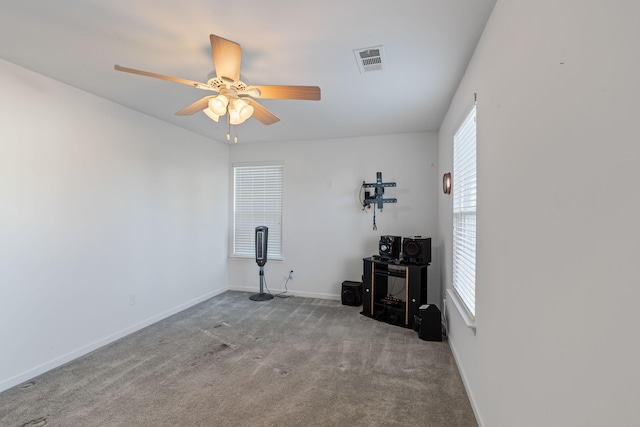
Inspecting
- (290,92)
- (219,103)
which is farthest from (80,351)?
(290,92)

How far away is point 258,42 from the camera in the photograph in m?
2.07

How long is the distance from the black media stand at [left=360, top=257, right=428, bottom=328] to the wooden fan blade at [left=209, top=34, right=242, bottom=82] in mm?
2915

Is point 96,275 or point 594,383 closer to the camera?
point 594,383

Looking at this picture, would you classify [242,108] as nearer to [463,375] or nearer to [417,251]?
[417,251]

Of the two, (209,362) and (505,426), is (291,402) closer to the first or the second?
(209,362)

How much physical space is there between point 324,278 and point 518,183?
383cm

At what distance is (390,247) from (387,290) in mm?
734

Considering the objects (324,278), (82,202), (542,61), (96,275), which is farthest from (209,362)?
(542,61)

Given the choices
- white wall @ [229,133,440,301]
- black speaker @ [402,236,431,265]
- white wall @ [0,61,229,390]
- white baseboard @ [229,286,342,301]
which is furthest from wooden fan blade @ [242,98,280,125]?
white baseboard @ [229,286,342,301]

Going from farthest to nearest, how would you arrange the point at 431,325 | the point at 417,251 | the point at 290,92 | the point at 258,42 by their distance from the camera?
1. the point at 417,251
2. the point at 431,325
3. the point at 290,92
4. the point at 258,42

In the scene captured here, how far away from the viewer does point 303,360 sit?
2.84m

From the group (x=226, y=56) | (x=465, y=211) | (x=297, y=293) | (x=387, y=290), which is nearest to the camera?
(x=226, y=56)

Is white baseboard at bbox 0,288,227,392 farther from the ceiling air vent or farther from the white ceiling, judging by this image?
the ceiling air vent

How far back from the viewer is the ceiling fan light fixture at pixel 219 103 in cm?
223
